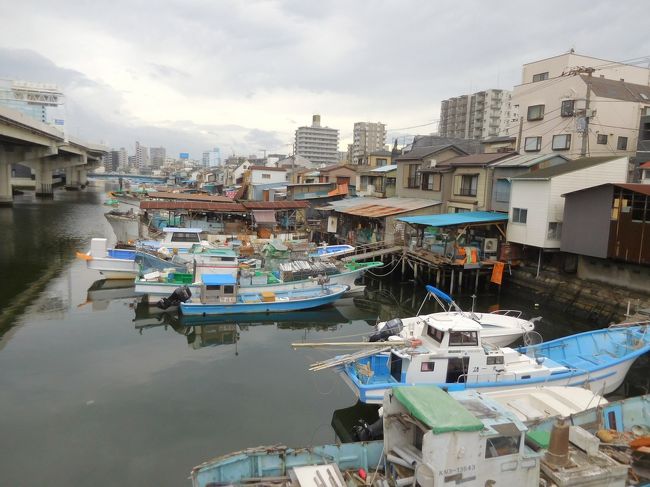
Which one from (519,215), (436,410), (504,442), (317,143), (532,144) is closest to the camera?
(504,442)

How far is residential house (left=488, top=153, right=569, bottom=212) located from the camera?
3041 cm

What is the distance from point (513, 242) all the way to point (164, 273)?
71.3ft

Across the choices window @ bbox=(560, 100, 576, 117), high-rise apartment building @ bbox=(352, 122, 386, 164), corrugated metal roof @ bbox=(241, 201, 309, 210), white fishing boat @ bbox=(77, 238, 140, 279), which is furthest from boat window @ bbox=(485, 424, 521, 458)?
high-rise apartment building @ bbox=(352, 122, 386, 164)

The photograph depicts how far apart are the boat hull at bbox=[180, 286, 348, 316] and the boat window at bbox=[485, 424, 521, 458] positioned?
682 inches

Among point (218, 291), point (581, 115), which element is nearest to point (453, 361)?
point (218, 291)

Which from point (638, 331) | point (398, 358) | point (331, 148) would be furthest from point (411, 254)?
point (331, 148)

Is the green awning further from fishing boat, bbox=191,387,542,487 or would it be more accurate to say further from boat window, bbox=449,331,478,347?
boat window, bbox=449,331,478,347

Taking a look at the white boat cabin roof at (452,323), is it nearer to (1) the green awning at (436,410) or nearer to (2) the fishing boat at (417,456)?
(2) the fishing boat at (417,456)

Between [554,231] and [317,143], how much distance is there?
128429mm

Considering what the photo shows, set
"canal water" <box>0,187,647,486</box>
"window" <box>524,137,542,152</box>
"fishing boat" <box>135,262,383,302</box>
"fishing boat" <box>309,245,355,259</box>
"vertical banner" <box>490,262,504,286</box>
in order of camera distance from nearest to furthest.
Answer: "canal water" <box>0,187,647,486</box> → "fishing boat" <box>135,262,383,302</box> → "vertical banner" <box>490,262,504,286</box> → "fishing boat" <box>309,245,355,259</box> → "window" <box>524,137,542,152</box>

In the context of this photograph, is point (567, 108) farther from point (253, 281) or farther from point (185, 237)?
point (185, 237)

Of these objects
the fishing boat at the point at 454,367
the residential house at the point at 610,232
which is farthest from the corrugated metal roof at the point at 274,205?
the fishing boat at the point at 454,367

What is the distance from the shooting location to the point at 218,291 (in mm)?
23609

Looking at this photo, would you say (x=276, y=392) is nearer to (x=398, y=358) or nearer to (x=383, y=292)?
(x=398, y=358)
